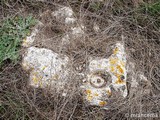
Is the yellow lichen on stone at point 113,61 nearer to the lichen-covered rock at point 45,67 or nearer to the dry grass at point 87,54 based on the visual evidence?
the dry grass at point 87,54

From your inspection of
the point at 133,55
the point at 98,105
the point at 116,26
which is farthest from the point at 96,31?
the point at 98,105

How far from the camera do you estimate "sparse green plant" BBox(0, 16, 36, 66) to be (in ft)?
6.65

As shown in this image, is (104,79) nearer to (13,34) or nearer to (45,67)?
(45,67)

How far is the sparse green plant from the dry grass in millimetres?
93

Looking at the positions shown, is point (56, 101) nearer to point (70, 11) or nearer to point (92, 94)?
point (92, 94)

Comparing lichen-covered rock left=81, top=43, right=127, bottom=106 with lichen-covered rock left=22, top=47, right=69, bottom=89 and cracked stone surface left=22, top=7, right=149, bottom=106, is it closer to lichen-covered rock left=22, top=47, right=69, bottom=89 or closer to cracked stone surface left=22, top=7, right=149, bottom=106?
cracked stone surface left=22, top=7, right=149, bottom=106

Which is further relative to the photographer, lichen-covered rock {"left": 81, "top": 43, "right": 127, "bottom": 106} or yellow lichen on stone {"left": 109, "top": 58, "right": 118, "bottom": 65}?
yellow lichen on stone {"left": 109, "top": 58, "right": 118, "bottom": 65}

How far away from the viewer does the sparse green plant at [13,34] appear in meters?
2.03

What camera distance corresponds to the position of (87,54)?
213 centimetres

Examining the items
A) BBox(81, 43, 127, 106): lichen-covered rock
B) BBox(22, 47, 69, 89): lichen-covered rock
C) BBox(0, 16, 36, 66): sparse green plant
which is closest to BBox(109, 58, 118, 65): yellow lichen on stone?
BBox(81, 43, 127, 106): lichen-covered rock

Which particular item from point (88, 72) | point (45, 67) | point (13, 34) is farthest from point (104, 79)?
point (13, 34)

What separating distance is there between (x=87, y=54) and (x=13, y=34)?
75 centimetres

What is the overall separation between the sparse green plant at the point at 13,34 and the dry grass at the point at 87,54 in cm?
9

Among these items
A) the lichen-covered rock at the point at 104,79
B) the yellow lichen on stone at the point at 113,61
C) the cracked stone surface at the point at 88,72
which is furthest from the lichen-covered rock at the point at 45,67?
the yellow lichen on stone at the point at 113,61
